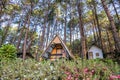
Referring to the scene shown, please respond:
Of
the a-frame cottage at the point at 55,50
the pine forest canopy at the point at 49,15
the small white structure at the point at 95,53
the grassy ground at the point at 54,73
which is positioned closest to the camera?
the grassy ground at the point at 54,73

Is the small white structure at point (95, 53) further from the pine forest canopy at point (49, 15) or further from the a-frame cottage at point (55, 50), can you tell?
the a-frame cottage at point (55, 50)

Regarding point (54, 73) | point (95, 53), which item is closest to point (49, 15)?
point (95, 53)

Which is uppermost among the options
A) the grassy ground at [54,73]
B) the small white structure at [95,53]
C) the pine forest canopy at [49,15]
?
the pine forest canopy at [49,15]

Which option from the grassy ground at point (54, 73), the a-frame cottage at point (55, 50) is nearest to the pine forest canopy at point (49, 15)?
the a-frame cottage at point (55, 50)

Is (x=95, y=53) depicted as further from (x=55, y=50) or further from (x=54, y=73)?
(x=54, y=73)

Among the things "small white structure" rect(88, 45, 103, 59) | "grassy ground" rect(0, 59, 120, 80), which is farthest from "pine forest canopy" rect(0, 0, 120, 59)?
"grassy ground" rect(0, 59, 120, 80)

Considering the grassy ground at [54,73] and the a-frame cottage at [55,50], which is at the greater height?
the a-frame cottage at [55,50]

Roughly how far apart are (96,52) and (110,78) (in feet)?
74.5

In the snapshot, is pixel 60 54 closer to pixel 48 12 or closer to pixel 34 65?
pixel 34 65

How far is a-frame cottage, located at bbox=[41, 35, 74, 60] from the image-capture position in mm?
13717

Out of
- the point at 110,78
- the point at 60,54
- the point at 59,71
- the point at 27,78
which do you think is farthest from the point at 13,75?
the point at 60,54

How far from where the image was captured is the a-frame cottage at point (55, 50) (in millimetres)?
13717

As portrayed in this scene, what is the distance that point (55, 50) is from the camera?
1454cm

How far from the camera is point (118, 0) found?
67.5ft
